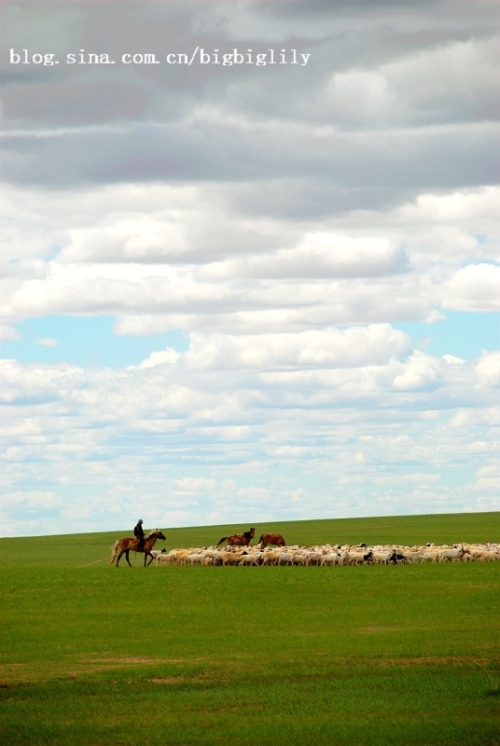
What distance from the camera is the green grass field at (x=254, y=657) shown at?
14.3 metres

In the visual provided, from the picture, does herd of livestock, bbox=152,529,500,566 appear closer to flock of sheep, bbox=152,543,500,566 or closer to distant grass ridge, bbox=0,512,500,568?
flock of sheep, bbox=152,543,500,566

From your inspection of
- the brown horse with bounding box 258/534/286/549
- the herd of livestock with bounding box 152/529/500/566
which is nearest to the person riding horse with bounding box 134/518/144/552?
the herd of livestock with bounding box 152/529/500/566

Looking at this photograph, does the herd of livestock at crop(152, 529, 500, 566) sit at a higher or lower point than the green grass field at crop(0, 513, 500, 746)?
higher

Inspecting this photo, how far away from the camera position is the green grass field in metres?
14.3

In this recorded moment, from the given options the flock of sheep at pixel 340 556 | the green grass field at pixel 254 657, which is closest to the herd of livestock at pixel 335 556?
the flock of sheep at pixel 340 556

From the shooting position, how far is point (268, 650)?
2064 centimetres

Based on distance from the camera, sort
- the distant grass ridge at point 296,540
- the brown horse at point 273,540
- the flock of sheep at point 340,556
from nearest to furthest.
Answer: the flock of sheep at point 340,556 < the brown horse at point 273,540 < the distant grass ridge at point 296,540

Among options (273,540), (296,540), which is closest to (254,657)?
(273,540)

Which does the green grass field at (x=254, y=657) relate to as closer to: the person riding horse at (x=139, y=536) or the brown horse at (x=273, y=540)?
the person riding horse at (x=139, y=536)

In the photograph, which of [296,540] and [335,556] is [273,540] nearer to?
[335,556]

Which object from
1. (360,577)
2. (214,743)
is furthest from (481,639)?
(360,577)

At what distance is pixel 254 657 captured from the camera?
1975cm

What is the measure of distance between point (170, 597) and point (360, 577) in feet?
19.2

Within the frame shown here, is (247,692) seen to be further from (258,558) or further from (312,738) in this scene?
(258,558)
